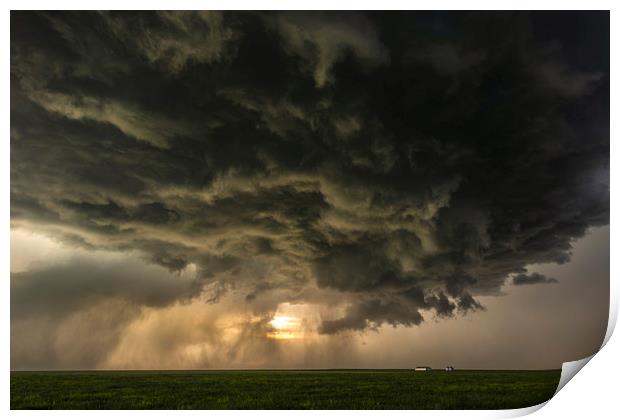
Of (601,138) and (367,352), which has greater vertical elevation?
(601,138)

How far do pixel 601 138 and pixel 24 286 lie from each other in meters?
7.58

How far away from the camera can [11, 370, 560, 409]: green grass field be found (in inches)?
288

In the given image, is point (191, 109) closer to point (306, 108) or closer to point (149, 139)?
point (149, 139)

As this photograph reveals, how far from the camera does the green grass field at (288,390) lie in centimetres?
731

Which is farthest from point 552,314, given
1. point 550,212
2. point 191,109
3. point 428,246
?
point 191,109

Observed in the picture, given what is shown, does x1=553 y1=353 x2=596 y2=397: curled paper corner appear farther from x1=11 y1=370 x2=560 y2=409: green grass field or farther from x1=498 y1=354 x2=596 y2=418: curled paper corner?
x1=11 y1=370 x2=560 y2=409: green grass field

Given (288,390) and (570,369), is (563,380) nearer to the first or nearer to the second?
(570,369)

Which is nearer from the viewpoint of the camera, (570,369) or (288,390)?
(570,369)

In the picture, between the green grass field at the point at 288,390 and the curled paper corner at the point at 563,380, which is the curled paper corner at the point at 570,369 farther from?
the green grass field at the point at 288,390

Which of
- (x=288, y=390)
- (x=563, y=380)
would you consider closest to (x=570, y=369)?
(x=563, y=380)

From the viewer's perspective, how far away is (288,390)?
7.89m

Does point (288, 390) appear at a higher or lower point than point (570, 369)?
lower

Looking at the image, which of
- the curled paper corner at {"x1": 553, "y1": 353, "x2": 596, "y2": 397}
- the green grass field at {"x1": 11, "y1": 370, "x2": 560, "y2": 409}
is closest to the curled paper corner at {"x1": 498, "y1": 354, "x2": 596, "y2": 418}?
the curled paper corner at {"x1": 553, "y1": 353, "x2": 596, "y2": 397}
